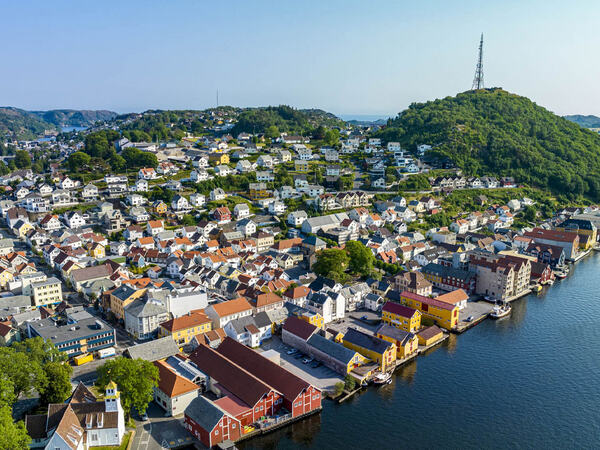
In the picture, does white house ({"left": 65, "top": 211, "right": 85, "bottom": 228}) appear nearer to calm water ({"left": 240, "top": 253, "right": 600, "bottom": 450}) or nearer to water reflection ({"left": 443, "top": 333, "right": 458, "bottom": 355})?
calm water ({"left": 240, "top": 253, "right": 600, "bottom": 450})

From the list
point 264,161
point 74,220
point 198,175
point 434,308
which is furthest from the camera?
point 264,161

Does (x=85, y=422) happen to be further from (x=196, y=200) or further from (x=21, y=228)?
(x=196, y=200)

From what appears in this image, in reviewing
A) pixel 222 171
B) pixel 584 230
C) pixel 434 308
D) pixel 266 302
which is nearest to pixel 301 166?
pixel 222 171

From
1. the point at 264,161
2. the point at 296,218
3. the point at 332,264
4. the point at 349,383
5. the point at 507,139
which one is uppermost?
the point at 507,139

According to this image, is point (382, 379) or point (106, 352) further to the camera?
point (106, 352)

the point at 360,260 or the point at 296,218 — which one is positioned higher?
the point at 296,218

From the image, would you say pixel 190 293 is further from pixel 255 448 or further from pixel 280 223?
pixel 280 223
